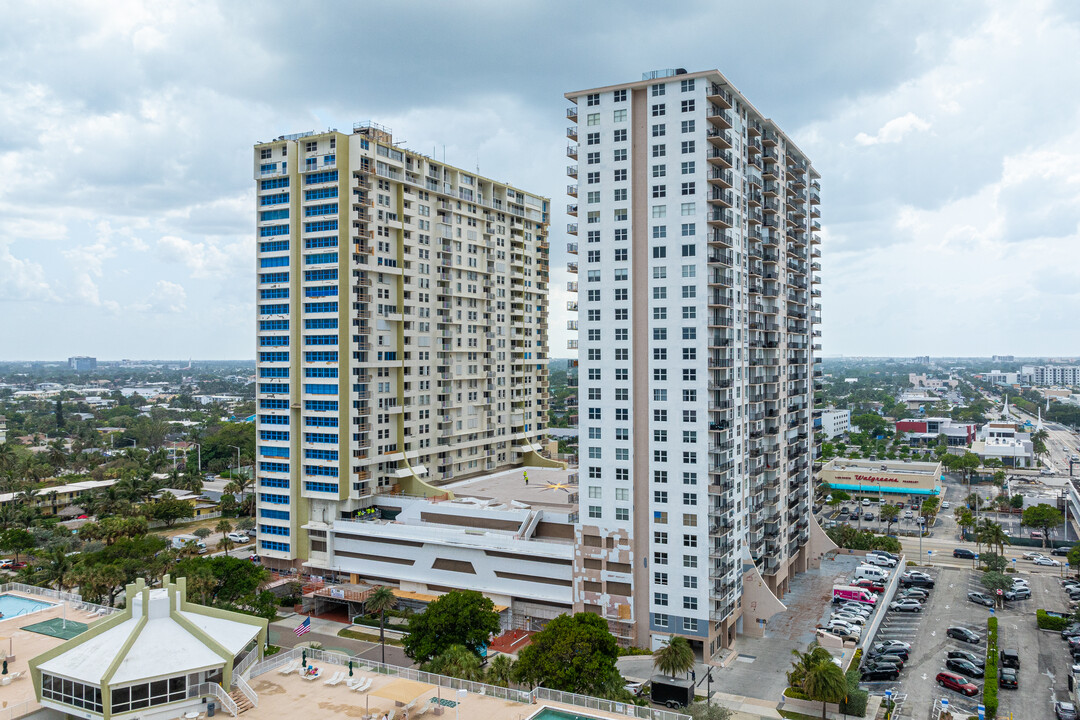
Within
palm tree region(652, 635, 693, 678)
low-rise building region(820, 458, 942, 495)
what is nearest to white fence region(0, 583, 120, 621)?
palm tree region(652, 635, 693, 678)

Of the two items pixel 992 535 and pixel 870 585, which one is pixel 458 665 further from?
pixel 992 535

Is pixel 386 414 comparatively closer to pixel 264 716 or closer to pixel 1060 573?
pixel 264 716

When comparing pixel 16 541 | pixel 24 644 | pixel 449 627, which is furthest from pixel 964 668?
pixel 16 541

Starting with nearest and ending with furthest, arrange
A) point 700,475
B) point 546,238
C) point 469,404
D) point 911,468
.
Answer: point 700,475
point 469,404
point 546,238
point 911,468

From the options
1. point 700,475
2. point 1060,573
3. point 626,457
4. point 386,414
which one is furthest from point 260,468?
point 1060,573

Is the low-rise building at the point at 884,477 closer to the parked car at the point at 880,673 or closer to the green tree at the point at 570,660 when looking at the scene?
the parked car at the point at 880,673

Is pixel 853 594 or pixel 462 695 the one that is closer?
pixel 462 695

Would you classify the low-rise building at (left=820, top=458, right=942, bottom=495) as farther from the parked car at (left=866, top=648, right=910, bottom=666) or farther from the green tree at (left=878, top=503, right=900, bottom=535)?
the parked car at (left=866, top=648, right=910, bottom=666)

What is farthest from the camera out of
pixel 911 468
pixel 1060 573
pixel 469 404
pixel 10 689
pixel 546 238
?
pixel 911 468
